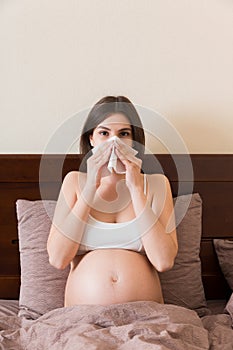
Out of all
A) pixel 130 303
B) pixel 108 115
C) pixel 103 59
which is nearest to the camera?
pixel 130 303

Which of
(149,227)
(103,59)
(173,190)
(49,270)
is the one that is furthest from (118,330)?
(103,59)

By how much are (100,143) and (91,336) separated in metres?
0.55

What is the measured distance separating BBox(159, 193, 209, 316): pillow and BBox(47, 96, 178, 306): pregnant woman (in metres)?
0.11

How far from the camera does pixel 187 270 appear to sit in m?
1.83

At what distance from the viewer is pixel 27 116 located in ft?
6.68

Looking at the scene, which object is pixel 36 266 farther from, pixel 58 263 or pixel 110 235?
pixel 110 235

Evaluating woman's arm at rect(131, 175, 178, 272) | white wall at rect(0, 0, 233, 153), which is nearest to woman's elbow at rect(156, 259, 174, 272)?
woman's arm at rect(131, 175, 178, 272)

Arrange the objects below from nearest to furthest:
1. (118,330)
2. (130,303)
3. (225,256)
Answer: (118,330) < (130,303) < (225,256)

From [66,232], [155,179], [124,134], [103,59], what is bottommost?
[66,232]

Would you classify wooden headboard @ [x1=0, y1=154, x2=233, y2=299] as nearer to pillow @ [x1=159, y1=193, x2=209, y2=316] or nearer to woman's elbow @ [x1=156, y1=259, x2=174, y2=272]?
pillow @ [x1=159, y1=193, x2=209, y2=316]

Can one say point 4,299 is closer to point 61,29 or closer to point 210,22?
point 61,29

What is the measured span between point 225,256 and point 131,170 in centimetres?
49

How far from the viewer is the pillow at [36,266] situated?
1.74 metres

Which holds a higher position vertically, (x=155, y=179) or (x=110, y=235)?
(x=155, y=179)
